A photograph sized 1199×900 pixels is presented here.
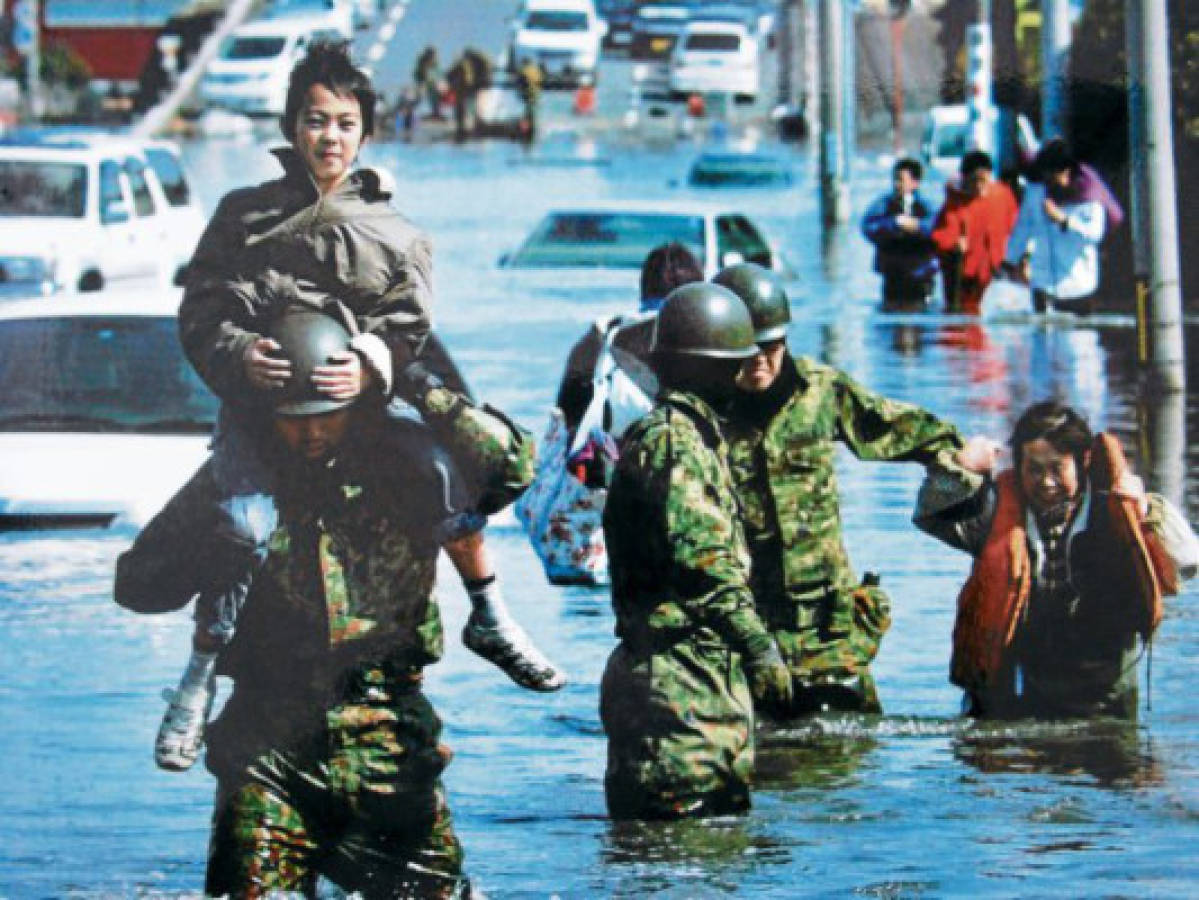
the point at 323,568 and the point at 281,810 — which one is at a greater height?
the point at 323,568

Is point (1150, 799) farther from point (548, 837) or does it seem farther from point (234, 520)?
point (234, 520)

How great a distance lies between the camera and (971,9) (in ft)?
65.8

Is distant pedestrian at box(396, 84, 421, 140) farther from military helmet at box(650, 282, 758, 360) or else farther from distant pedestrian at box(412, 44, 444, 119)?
military helmet at box(650, 282, 758, 360)

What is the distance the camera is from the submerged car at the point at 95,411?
1212 cm

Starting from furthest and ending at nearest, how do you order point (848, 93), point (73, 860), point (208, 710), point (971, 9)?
1. point (848, 93)
2. point (971, 9)
3. point (73, 860)
4. point (208, 710)

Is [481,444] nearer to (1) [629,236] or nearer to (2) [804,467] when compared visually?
(2) [804,467]

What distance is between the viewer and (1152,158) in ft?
60.2

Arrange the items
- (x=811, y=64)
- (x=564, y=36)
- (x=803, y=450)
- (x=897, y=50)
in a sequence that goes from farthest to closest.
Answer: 1. (x=811, y=64)
2. (x=564, y=36)
3. (x=897, y=50)
4. (x=803, y=450)

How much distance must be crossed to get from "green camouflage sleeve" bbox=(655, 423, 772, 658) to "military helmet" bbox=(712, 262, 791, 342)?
141cm

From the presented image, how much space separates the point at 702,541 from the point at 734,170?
36.7 metres

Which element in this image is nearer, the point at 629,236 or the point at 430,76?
the point at 629,236

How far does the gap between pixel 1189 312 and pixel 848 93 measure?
40.2 feet

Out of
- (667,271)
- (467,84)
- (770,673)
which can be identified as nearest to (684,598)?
(770,673)

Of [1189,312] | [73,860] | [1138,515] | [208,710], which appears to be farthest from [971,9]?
[208,710]
